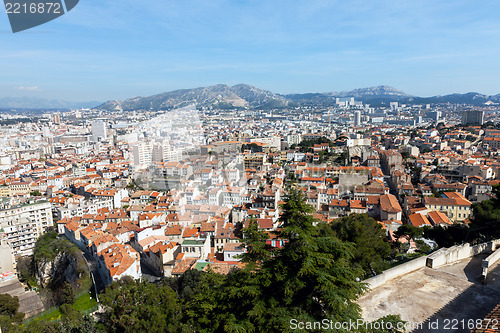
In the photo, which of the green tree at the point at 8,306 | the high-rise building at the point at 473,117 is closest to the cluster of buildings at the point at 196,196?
the green tree at the point at 8,306

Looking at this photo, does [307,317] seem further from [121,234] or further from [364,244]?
[121,234]

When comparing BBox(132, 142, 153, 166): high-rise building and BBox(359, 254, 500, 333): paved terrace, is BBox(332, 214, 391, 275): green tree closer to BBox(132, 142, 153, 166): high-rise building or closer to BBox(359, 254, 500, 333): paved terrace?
BBox(359, 254, 500, 333): paved terrace

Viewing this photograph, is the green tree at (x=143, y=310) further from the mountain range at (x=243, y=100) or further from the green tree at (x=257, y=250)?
the mountain range at (x=243, y=100)

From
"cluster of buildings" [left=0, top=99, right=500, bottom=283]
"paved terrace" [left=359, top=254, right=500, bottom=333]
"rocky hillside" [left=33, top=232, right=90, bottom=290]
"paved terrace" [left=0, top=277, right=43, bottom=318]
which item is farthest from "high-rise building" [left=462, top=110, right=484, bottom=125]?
"paved terrace" [left=0, top=277, right=43, bottom=318]

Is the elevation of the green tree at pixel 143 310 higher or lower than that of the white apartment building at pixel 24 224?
higher

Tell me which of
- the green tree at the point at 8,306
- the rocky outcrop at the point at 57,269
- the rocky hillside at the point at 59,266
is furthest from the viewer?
the rocky outcrop at the point at 57,269

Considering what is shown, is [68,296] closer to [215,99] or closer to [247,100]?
[215,99]

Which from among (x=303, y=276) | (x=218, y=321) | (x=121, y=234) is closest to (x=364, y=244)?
(x=303, y=276)
